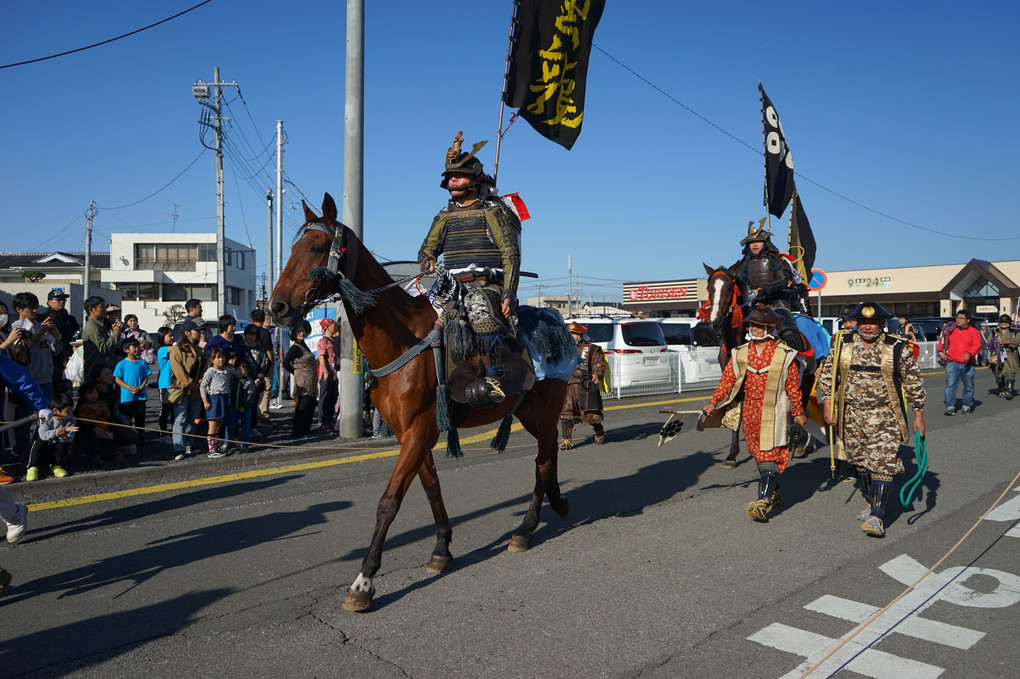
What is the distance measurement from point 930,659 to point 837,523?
9.11 feet

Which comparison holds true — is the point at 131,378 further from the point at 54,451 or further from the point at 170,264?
the point at 170,264

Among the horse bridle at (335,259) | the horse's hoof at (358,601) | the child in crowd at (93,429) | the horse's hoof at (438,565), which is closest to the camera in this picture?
the horse's hoof at (358,601)

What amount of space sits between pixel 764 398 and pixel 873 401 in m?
0.93

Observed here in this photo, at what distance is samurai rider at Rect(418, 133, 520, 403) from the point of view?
17.3 ft

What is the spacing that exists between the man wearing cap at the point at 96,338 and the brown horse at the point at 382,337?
655 cm

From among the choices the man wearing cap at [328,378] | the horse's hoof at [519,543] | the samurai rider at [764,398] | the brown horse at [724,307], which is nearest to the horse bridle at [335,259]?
the horse's hoof at [519,543]

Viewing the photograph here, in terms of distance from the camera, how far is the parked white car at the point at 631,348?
17.3 meters

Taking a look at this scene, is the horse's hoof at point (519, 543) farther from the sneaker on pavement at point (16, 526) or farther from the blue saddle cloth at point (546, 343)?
the sneaker on pavement at point (16, 526)

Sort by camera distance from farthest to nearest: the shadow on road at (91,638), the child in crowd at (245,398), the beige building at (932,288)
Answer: the beige building at (932,288)
the child in crowd at (245,398)
the shadow on road at (91,638)

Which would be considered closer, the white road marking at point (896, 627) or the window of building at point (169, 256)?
the white road marking at point (896, 627)

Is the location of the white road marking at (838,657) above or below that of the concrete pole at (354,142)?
below

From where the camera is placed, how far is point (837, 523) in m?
6.41

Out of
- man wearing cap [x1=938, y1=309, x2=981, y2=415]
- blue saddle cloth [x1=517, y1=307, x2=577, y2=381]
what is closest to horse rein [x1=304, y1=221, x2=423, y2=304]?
blue saddle cloth [x1=517, y1=307, x2=577, y2=381]

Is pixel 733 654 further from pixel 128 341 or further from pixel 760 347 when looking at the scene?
pixel 128 341
